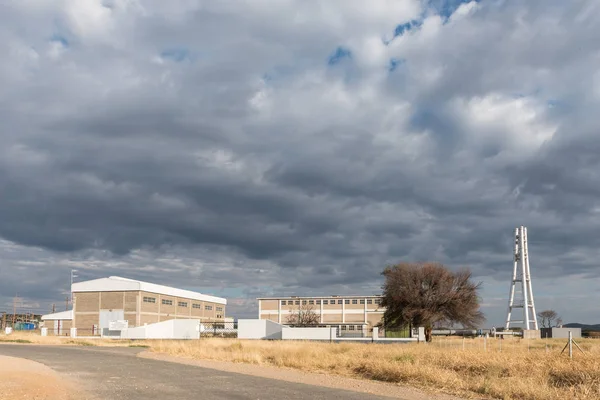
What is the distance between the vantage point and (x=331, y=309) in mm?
137250

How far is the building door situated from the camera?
100m

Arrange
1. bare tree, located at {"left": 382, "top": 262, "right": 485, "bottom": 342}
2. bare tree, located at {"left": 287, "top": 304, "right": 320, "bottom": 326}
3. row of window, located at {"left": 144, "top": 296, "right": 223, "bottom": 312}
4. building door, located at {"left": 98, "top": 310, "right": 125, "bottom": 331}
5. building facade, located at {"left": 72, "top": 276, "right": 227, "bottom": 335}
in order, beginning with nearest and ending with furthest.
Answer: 1. bare tree, located at {"left": 382, "top": 262, "right": 485, "bottom": 342}
2. building facade, located at {"left": 72, "top": 276, "right": 227, "bottom": 335}
3. building door, located at {"left": 98, "top": 310, "right": 125, "bottom": 331}
4. row of window, located at {"left": 144, "top": 296, "right": 223, "bottom": 312}
5. bare tree, located at {"left": 287, "top": 304, "right": 320, "bottom": 326}

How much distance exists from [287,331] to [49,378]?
46.4 metres

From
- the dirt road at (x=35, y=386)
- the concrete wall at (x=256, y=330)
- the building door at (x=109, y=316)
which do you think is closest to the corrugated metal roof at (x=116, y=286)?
the building door at (x=109, y=316)

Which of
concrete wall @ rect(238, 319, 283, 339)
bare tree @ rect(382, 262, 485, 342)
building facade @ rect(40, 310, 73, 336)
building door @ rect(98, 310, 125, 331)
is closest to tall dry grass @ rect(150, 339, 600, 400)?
bare tree @ rect(382, 262, 485, 342)

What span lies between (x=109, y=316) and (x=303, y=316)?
1633 inches

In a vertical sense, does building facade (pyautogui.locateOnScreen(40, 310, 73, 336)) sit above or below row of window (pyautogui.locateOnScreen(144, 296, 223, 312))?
below

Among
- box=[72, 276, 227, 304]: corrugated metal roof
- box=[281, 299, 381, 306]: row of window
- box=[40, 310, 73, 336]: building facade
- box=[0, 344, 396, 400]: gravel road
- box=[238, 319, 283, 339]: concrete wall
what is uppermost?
box=[72, 276, 227, 304]: corrugated metal roof

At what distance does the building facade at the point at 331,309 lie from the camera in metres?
132

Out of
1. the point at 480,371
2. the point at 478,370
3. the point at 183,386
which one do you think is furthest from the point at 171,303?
the point at 480,371

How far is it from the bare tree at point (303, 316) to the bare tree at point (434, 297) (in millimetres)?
57414

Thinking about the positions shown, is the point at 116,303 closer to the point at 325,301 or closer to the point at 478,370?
the point at 325,301

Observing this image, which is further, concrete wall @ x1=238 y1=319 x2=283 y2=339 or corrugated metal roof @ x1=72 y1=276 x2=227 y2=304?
corrugated metal roof @ x1=72 y1=276 x2=227 y2=304

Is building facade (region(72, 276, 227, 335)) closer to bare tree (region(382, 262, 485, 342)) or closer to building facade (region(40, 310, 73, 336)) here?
building facade (region(40, 310, 73, 336))
